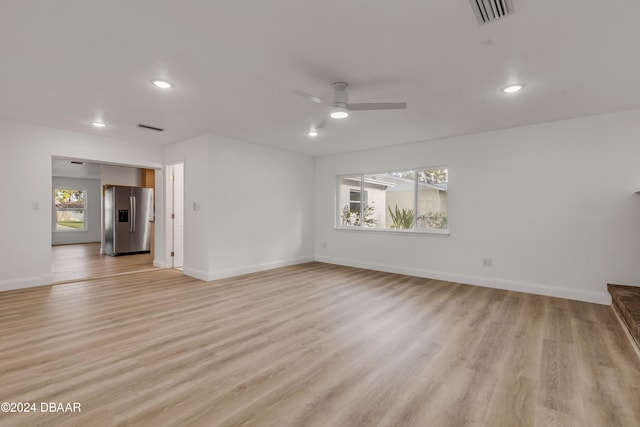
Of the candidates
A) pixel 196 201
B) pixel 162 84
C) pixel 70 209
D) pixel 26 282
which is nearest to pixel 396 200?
pixel 196 201


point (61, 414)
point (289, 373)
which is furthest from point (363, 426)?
point (61, 414)

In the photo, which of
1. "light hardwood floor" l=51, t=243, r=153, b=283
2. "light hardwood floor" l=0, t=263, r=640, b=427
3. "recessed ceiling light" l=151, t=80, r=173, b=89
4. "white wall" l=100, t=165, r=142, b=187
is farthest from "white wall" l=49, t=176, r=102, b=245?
"recessed ceiling light" l=151, t=80, r=173, b=89

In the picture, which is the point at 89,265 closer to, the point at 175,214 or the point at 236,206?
the point at 175,214

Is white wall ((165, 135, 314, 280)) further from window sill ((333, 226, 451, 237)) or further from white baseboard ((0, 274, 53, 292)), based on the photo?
white baseboard ((0, 274, 53, 292))

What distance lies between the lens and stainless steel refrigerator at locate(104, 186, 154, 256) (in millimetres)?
8047

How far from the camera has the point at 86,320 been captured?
3166mm

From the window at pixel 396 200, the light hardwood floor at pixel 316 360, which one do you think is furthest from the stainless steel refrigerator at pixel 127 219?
the window at pixel 396 200

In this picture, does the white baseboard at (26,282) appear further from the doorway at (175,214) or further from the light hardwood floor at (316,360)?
the doorway at (175,214)

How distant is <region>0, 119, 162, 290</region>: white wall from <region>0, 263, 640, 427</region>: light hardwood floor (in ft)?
1.56

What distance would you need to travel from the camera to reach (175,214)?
20.2ft

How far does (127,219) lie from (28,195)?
155 inches

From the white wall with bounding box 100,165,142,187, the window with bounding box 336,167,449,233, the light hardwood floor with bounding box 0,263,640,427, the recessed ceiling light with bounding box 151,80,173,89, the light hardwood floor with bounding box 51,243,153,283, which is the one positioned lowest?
the light hardwood floor with bounding box 51,243,153,283

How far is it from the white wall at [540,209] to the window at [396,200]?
0.69 feet

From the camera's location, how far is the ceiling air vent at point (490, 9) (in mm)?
1793
